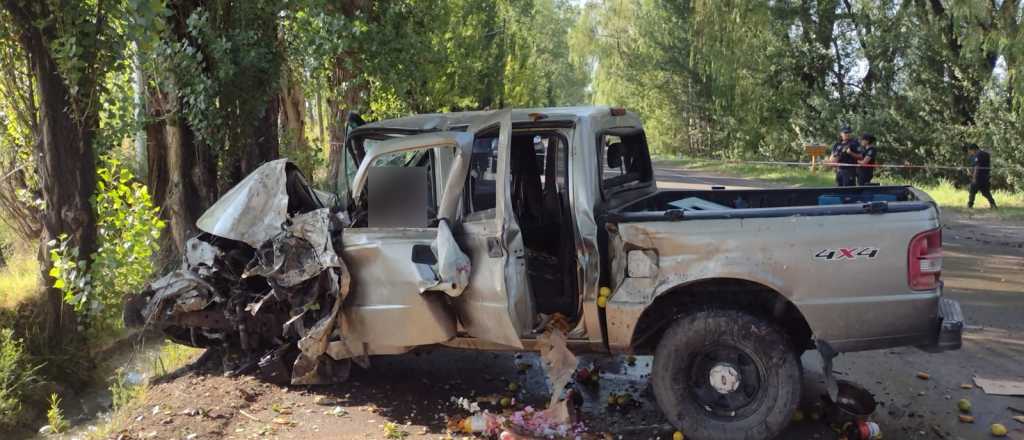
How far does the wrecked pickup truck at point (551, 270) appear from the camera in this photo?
4664 mm

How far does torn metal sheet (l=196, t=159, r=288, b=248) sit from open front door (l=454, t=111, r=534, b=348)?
1378mm

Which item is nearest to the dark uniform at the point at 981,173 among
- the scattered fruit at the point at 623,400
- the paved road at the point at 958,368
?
the paved road at the point at 958,368

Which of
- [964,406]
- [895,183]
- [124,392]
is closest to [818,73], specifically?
[895,183]

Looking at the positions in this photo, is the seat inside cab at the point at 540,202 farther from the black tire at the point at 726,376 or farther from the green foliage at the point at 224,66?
the green foliage at the point at 224,66

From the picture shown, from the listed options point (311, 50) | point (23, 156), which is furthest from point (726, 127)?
point (23, 156)

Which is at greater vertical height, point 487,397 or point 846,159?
point 846,159

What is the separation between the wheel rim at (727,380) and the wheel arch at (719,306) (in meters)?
0.30

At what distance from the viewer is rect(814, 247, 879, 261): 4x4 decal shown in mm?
4582

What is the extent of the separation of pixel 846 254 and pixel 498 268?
2035mm

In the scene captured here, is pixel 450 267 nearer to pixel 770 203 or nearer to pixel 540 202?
pixel 540 202

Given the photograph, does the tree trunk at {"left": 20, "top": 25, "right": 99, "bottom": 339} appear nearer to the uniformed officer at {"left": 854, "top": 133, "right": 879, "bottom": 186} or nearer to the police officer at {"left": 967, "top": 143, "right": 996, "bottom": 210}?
the uniformed officer at {"left": 854, "top": 133, "right": 879, "bottom": 186}

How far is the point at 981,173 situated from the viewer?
17.2 metres

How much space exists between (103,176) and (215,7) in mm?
2337

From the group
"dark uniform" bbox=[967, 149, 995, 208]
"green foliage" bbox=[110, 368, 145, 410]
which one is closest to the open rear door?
"green foliage" bbox=[110, 368, 145, 410]
